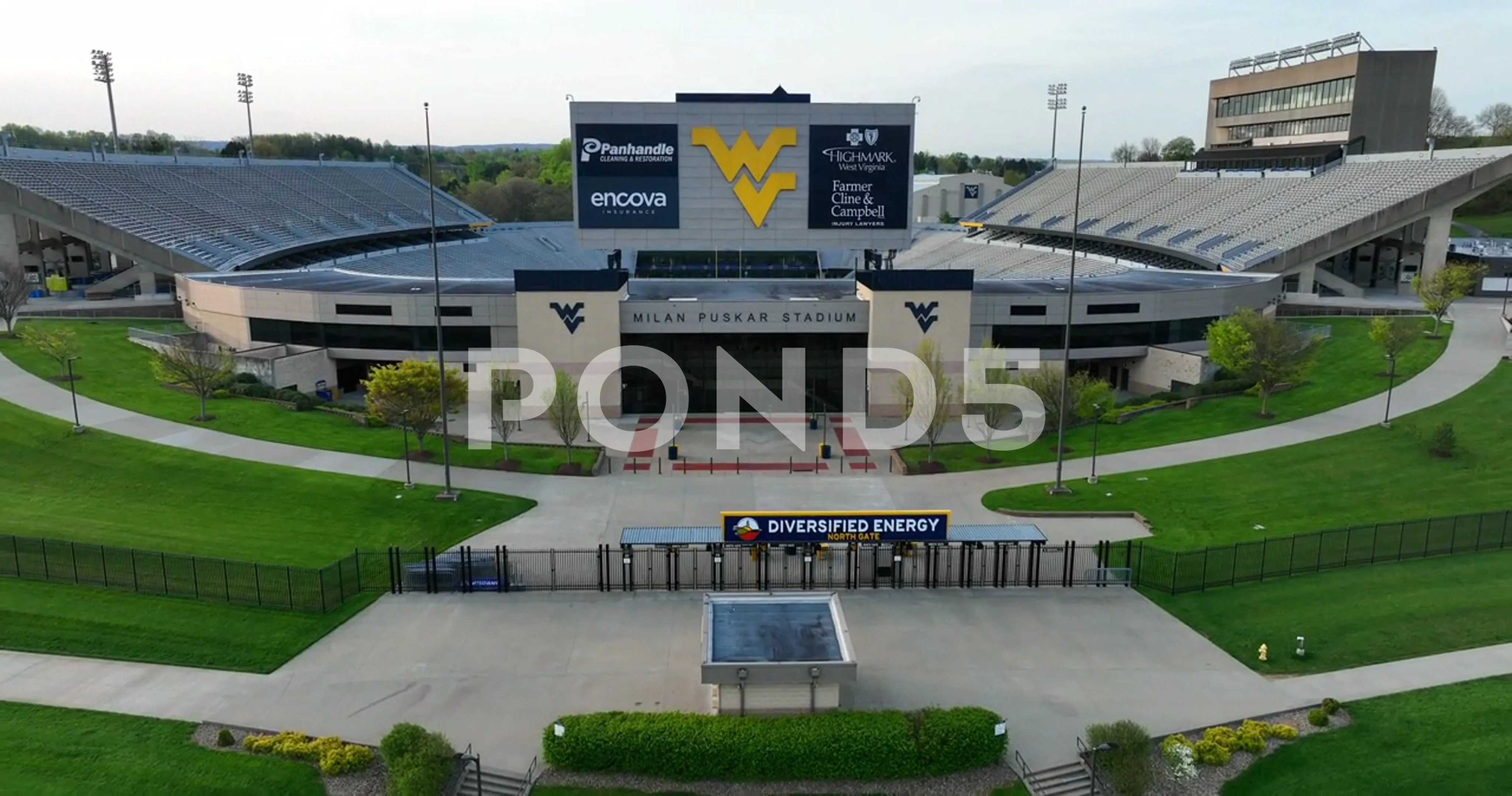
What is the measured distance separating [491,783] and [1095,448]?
78.6 feet

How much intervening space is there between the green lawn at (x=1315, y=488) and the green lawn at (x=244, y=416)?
19.5 m

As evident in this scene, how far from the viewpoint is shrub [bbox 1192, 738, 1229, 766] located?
17672 mm

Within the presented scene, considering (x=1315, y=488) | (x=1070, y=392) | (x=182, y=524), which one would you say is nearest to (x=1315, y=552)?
(x=1315, y=488)

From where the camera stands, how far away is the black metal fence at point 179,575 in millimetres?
23734

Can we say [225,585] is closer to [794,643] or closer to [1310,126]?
[794,643]

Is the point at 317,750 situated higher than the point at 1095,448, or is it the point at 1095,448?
the point at 1095,448

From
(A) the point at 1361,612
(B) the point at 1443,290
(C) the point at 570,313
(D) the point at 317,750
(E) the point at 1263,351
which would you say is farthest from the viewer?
(B) the point at 1443,290

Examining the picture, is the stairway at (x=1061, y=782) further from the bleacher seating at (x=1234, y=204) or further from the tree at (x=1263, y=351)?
the bleacher seating at (x=1234, y=204)

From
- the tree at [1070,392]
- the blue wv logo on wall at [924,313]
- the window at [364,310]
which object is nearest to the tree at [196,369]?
the window at [364,310]

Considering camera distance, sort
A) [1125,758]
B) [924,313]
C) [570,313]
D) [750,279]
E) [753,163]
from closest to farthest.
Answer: [1125,758], [570,313], [924,313], [753,163], [750,279]

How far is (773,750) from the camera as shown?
680 inches

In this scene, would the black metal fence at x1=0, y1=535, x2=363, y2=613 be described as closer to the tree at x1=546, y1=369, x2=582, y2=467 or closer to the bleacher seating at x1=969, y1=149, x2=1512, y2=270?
the tree at x1=546, y1=369, x2=582, y2=467

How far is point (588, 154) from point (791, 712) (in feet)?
109

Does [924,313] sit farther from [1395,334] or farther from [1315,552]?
[1315,552]
